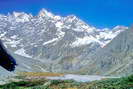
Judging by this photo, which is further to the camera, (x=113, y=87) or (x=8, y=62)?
(x=113, y=87)

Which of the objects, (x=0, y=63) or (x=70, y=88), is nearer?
(x=0, y=63)

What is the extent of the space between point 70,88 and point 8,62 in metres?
12.0

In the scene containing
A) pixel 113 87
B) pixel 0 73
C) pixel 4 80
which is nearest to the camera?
pixel 113 87

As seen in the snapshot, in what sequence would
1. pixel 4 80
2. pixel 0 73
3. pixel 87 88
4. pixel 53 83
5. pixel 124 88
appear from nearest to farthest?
pixel 124 88 → pixel 87 88 → pixel 53 83 → pixel 0 73 → pixel 4 80

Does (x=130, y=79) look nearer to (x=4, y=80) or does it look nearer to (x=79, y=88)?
(x=79, y=88)

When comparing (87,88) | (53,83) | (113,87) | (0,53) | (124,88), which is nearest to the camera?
(0,53)

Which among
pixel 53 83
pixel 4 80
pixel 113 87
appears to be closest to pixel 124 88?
pixel 113 87

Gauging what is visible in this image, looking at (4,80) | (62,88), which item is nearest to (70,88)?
(62,88)

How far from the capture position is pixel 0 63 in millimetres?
15133

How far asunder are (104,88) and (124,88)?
1583 mm

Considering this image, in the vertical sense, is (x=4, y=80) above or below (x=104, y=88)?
above

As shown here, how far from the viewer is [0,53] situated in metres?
14.7

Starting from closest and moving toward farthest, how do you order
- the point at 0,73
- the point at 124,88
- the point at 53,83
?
the point at 124,88 < the point at 53,83 < the point at 0,73

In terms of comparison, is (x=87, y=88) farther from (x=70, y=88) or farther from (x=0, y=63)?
(x=0, y=63)
